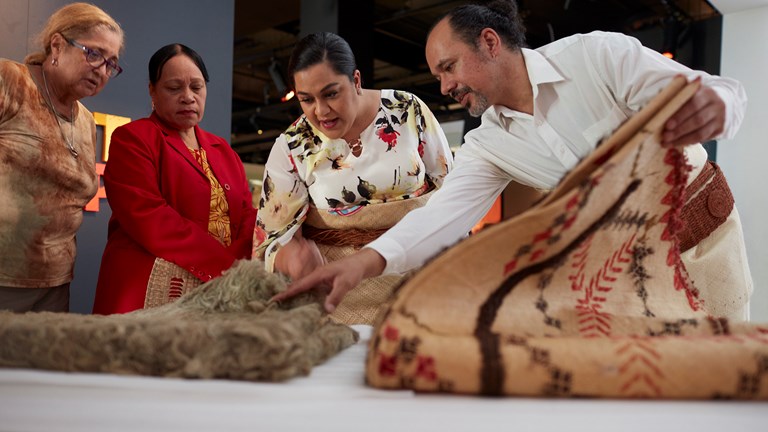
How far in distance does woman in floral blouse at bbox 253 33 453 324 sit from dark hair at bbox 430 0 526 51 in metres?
0.34

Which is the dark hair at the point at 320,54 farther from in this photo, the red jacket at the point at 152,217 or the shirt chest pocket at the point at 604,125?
the shirt chest pocket at the point at 604,125

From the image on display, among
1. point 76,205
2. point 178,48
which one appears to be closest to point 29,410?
point 76,205

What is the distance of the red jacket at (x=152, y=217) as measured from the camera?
2.21m

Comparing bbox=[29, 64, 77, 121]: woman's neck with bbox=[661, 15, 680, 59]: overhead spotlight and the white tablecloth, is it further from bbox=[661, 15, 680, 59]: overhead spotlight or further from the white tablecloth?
bbox=[661, 15, 680, 59]: overhead spotlight

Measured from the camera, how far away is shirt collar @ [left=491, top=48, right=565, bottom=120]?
5.10 feet

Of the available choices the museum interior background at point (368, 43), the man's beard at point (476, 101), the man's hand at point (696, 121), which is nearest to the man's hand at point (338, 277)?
the man's hand at point (696, 121)

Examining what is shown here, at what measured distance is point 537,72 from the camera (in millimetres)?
1590

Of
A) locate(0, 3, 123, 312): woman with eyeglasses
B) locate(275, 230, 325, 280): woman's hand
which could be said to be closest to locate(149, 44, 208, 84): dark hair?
locate(0, 3, 123, 312): woman with eyeglasses

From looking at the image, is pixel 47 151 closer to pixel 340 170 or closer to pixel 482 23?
pixel 340 170

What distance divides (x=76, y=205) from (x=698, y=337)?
2.14 m

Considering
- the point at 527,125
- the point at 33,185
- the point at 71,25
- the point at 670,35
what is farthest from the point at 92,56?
the point at 670,35

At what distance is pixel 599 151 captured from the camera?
0.75 m

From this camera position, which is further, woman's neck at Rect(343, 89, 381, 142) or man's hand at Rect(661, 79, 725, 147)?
woman's neck at Rect(343, 89, 381, 142)

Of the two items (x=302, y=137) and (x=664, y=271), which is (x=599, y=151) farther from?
(x=302, y=137)
